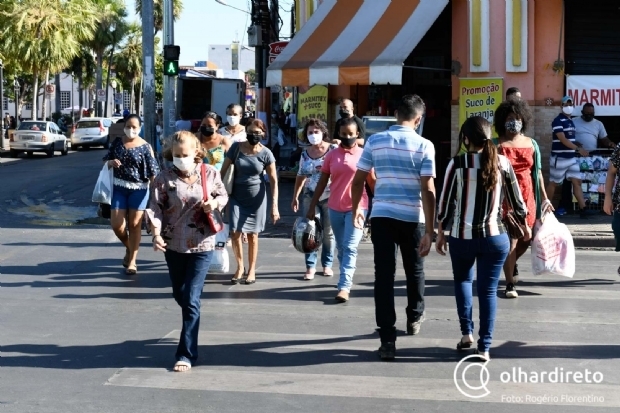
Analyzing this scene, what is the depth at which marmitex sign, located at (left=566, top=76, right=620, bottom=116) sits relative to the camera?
680 inches

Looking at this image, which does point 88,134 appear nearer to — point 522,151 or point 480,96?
point 480,96

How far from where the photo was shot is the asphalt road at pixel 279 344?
20.4 feet

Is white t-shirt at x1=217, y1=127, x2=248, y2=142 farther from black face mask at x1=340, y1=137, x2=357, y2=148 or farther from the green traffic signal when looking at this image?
the green traffic signal

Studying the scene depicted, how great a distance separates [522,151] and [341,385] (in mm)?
3531

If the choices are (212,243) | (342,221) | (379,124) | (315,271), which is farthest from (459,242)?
(379,124)

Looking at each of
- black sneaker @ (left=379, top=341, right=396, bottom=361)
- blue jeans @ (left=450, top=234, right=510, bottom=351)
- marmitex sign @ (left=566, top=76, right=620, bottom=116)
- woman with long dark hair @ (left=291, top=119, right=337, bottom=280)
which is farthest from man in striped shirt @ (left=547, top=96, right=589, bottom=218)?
black sneaker @ (left=379, top=341, right=396, bottom=361)

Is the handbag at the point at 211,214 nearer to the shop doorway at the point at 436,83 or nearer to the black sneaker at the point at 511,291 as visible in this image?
the black sneaker at the point at 511,291

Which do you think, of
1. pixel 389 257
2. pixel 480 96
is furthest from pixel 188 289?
pixel 480 96

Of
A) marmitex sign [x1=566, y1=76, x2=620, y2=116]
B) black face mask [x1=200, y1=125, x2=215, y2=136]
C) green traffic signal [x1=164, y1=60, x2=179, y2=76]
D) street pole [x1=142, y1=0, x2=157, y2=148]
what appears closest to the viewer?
black face mask [x1=200, y1=125, x2=215, y2=136]

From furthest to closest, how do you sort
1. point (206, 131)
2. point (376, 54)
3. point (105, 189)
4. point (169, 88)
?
point (169, 88) < point (376, 54) < point (105, 189) < point (206, 131)

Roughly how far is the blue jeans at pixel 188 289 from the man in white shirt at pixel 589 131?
426 inches

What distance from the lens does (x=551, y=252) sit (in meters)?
9.25

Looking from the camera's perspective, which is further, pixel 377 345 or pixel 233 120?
Result: pixel 233 120

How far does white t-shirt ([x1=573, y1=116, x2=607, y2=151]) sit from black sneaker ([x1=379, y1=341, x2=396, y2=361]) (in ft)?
33.6
